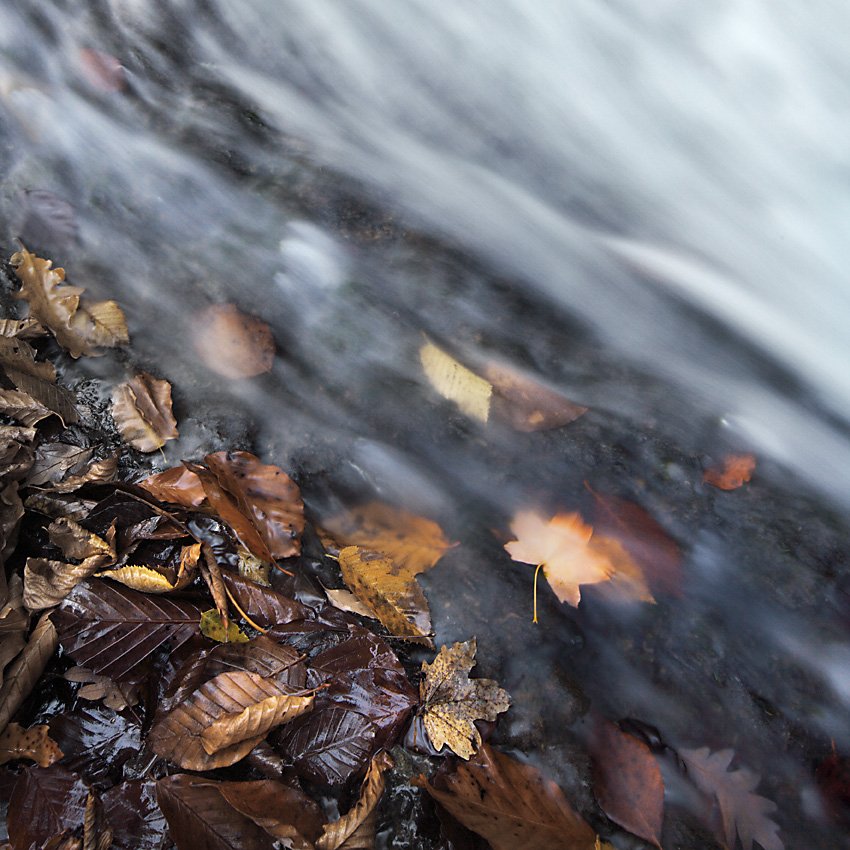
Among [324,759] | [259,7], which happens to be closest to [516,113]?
[259,7]

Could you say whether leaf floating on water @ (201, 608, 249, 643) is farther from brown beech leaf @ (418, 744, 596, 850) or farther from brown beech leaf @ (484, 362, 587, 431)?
brown beech leaf @ (484, 362, 587, 431)

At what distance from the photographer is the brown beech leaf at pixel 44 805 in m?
1.43

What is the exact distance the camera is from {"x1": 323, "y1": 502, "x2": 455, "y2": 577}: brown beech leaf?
175 cm

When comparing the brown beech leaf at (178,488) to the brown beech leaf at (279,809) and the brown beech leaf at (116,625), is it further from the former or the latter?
the brown beech leaf at (279,809)

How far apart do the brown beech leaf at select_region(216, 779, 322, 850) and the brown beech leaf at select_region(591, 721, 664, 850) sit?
60cm

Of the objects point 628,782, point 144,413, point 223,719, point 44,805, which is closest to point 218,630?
point 223,719

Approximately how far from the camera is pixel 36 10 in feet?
8.80

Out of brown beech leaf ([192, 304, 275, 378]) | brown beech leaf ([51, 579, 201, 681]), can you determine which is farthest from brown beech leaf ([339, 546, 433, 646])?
brown beech leaf ([192, 304, 275, 378])

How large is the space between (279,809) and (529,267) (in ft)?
5.40

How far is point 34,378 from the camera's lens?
184 centimetres

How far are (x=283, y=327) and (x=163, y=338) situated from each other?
1.09 ft

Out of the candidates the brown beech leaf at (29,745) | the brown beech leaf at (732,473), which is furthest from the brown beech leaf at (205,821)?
the brown beech leaf at (732,473)

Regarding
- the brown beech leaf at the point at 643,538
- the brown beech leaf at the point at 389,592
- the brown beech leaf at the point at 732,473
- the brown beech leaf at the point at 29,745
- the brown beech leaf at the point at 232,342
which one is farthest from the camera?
the brown beech leaf at the point at 232,342

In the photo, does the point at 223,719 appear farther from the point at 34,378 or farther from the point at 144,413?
the point at 34,378
